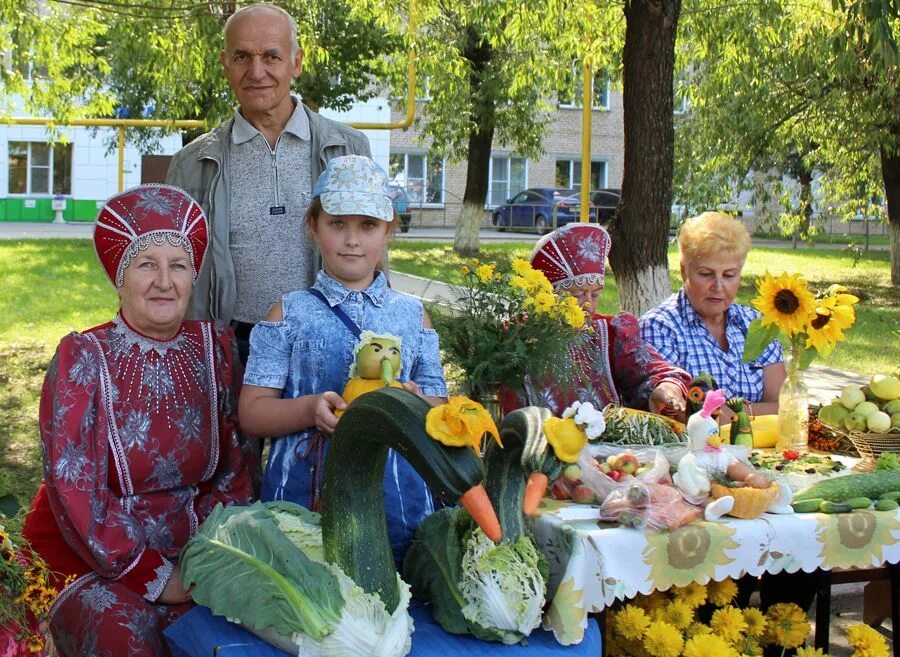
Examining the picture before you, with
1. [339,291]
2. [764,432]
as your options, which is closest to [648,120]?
[764,432]

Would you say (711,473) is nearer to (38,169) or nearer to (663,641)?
(663,641)

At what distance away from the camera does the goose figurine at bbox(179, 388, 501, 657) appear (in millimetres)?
2316

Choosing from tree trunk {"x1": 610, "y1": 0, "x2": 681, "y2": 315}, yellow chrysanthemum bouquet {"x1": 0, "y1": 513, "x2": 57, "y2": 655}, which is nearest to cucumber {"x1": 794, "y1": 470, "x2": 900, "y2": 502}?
yellow chrysanthemum bouquet {"x1": 0, "y1": 513, "x2": 57, "y2": 655}

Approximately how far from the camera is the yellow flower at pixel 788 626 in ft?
11.4

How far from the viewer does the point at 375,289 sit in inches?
125

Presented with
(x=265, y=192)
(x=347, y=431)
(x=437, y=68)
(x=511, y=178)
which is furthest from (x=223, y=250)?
(x=511, y=178)

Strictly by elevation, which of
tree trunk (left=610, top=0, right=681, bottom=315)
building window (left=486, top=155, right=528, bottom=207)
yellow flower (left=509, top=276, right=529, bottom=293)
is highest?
building window (left=486, top=155, right=528, bottom=207)

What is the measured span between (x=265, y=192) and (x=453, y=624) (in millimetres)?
1924

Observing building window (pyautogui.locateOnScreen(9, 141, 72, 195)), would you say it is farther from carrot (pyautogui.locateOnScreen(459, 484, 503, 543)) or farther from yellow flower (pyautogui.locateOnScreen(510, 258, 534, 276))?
carrot (pyautogui.locateOnScreen(459, 484, 503, 543))

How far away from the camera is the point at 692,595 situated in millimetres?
3176

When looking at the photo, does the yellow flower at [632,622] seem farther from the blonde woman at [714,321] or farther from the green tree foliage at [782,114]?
the green tree foliage at [782,114]

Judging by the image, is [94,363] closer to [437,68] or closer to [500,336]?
[500,336]

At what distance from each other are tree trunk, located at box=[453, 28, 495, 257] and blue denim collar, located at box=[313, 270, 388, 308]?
1748 cm

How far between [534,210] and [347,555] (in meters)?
31.9
